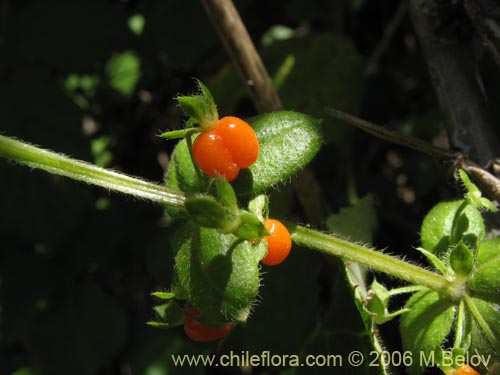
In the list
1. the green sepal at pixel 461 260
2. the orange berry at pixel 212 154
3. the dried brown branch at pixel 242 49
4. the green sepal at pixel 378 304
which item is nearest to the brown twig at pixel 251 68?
the dried brown branch at pixel 242 49

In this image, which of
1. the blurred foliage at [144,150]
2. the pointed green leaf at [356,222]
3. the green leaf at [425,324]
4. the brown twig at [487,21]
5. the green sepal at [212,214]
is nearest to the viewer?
the green sepal at [212,214]

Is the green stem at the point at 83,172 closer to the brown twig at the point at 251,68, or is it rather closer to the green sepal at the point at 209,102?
the green sepal at the point at 209,102

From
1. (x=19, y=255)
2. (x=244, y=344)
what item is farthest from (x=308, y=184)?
(x=19, y=255)

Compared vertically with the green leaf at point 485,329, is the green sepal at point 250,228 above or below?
above

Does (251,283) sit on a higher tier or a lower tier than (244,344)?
higher

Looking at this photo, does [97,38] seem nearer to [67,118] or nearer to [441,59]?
[67,118]

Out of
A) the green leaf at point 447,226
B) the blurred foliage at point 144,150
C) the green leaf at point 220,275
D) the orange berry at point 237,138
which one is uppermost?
the orange berry at point 237,138

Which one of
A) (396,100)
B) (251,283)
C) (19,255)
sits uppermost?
(251,283)
